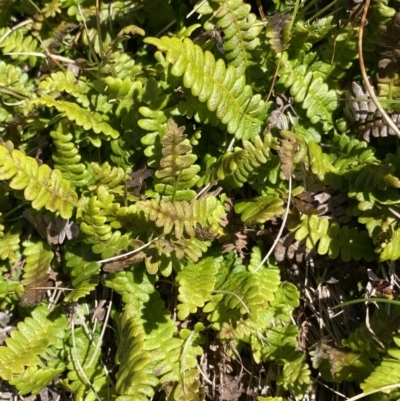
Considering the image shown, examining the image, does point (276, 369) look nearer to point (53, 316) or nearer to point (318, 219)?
point (318, 219)

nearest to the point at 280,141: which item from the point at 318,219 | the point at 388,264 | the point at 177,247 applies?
the point at 318,219

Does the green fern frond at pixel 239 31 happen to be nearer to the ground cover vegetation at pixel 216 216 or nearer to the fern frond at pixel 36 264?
the ground cover vegetation at pixel 216 216

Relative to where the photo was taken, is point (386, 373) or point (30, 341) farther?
point (30, 341)

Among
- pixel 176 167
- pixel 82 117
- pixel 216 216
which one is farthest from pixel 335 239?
pixel 82 117

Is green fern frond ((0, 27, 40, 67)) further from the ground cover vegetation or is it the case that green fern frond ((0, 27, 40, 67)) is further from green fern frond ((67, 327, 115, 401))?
green fern frond ((67, 327, 115, 401))

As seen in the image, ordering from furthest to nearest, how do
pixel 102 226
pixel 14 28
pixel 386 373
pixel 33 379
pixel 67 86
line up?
pixel 14 28 → pixel 67 86 → pixel 33 379 → pixel 102 226 → pixel 386 373

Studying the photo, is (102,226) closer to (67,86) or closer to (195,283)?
(195,283)

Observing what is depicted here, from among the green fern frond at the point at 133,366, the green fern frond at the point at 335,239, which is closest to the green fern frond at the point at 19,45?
the green fern frond at the point at 133,366
